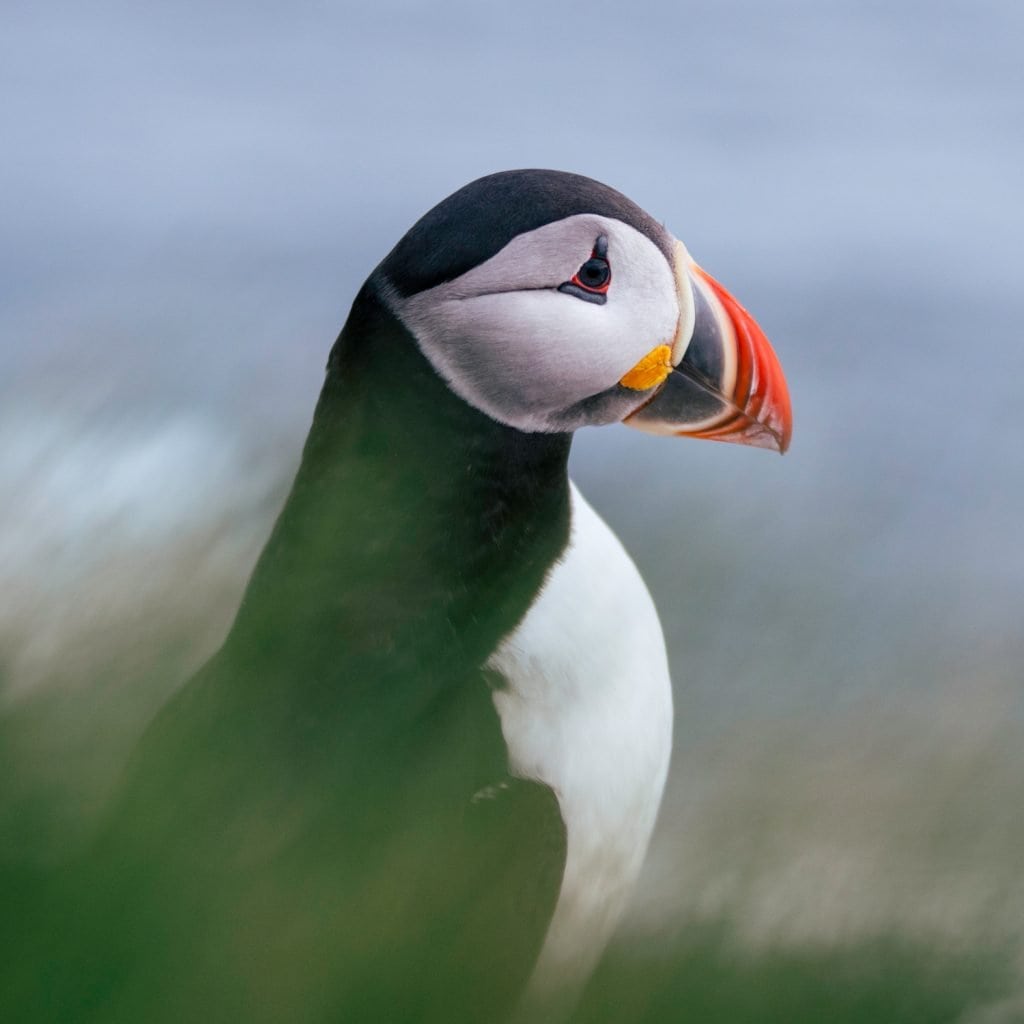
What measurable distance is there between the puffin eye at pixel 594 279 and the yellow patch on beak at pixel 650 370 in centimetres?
7

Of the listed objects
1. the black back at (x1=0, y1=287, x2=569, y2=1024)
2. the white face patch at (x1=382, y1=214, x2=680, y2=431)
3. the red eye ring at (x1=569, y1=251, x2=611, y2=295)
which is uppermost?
the red eye ring at (x1=569, y1=251, x2=611, y2=295)

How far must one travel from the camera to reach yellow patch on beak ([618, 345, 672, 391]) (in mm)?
1096

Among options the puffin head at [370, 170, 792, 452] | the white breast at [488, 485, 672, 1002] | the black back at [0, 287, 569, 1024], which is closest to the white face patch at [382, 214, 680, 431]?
the puffin head at [370, 170, 792, 452]

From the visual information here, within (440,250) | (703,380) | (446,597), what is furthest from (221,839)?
(703,380)

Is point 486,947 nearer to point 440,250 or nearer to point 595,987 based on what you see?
point 595,987

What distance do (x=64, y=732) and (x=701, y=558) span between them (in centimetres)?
14

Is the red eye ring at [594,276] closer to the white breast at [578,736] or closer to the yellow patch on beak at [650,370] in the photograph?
the yellow patch on beak at [650,370]

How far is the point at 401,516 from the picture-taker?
0.30 m

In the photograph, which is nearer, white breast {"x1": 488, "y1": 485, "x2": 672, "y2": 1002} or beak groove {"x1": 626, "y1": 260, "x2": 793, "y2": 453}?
white breast {"x1": 488, "y1": 485, "x2": 672, "y2": 1002}

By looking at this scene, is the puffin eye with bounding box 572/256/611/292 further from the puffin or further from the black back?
the black back

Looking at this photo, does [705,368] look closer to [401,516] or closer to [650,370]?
[650,370]

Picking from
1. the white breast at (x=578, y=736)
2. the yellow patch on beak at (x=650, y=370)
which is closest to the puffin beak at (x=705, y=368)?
the yellow patch on beak at (x=650, y=370)

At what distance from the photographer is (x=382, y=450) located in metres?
0.35

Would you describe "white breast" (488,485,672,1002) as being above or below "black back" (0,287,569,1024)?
above
